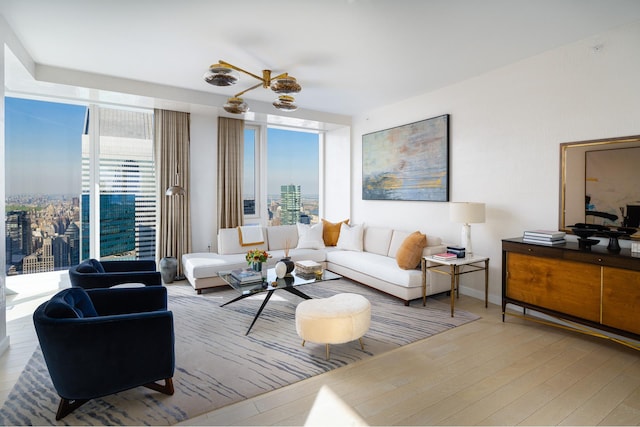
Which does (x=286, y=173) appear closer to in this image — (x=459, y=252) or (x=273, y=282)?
(x=273, y=282)

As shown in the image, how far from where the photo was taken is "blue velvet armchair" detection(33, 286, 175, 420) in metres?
1.84

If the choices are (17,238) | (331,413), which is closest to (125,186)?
(17,238)

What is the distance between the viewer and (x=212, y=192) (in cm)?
566

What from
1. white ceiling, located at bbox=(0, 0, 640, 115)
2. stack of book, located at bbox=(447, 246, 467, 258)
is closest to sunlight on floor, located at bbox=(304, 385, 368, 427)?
stack of book, located at bbox=(447, 246, 467, 258)

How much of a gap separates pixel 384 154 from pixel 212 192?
9.94ft

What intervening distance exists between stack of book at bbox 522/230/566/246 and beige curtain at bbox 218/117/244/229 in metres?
4.36

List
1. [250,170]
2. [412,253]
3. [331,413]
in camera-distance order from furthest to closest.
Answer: [250,170], [412,253], [331,413]

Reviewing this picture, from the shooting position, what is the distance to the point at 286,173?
677cm

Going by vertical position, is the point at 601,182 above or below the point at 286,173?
below

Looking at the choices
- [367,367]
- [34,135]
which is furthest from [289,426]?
[34,135]

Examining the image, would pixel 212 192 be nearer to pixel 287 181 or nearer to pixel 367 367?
pixel 287 181

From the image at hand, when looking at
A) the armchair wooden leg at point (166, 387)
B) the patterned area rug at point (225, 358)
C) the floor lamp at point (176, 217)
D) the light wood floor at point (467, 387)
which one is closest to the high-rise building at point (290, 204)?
the floor lamp at point (176, 217)

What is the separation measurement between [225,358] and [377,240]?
10.3 ft

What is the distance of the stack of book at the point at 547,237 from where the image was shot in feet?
10.1
